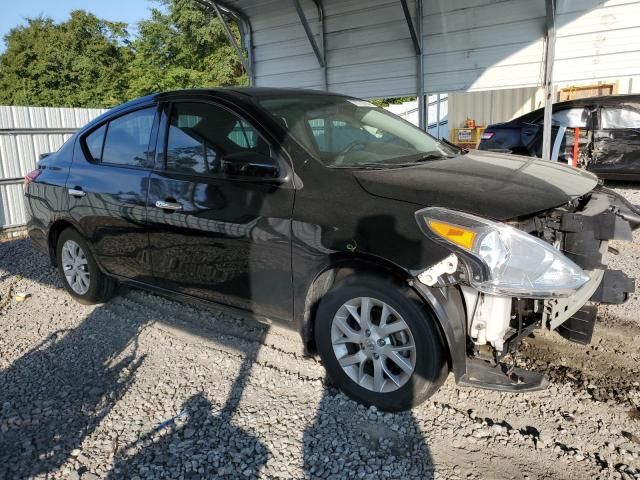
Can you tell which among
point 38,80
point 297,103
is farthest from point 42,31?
point 297,103

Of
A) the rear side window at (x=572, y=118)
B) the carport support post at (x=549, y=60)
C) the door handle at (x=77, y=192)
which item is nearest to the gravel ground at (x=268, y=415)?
the door handle at (x=77, y=192)

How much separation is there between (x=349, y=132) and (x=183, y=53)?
91.5ft

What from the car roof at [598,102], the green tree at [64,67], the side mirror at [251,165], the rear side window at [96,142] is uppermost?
the green tree at [64,67]

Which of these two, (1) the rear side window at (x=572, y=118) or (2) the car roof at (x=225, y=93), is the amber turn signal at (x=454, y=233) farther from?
(1) the rear side window at (x=572, y=118)

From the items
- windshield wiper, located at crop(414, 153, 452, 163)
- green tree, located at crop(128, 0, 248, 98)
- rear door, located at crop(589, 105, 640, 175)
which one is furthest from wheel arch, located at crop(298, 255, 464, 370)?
green tree, located at crop(128, 0, 248, 98)

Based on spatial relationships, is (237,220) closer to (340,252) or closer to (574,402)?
(340,252)

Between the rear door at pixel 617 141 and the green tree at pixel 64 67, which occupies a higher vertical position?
the green tree at pixel 64 67

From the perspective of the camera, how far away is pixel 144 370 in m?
3.48

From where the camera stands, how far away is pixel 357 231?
273 centimetres

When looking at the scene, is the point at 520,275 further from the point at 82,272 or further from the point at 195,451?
the point at 82,272

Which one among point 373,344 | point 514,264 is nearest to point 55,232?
point 373,344

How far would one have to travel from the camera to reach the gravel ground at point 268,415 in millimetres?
2486

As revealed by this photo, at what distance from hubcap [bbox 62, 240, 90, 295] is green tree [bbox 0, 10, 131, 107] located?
29.4 meters

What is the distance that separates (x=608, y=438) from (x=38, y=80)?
122 ft
